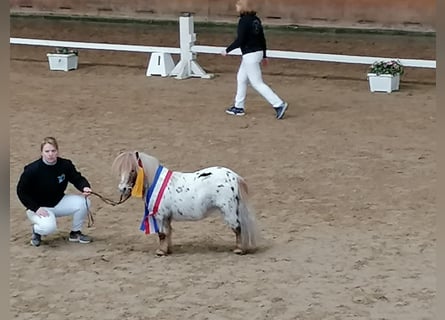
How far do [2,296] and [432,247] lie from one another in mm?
4749

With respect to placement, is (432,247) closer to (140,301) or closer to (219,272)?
(219,272)

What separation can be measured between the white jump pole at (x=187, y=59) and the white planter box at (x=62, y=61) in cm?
191

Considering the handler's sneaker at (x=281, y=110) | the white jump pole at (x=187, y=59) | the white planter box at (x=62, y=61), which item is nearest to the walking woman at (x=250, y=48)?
the handler's sneaker at (x=281, y=110)

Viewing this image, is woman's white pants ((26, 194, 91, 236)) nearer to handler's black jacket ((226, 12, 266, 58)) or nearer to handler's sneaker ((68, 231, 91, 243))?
handler's sneaker ((68, 231, 91, 243))

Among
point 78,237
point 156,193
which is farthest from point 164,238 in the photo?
point 78,237

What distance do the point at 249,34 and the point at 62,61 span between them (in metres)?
5.21

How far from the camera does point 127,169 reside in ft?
17.0

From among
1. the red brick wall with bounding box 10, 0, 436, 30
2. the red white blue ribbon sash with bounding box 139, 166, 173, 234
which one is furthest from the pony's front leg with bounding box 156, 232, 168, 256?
the red brick wall with bounding box 10, 0, 436, 30

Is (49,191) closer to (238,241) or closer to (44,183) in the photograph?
(44,183)

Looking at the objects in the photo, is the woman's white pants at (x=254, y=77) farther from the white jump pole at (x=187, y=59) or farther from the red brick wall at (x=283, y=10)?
the red brick wall at (x=283, y=10)

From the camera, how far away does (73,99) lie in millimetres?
11539

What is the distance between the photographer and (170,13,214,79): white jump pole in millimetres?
13188

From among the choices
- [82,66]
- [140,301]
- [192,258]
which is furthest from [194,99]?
[140,301]

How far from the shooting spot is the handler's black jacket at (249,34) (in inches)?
383
